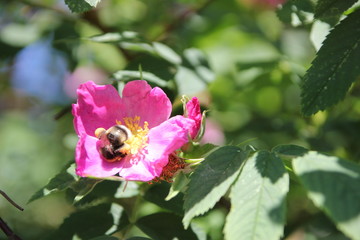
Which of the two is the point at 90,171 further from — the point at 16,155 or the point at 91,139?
the point at 16,155

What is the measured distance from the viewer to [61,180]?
1.20 m

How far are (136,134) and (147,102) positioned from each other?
3.6 inches

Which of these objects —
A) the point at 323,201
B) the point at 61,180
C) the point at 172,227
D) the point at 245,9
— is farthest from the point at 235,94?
the point at 323,201

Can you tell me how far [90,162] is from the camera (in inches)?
45.8

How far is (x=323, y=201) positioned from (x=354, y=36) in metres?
0.45

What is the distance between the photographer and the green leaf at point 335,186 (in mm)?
860

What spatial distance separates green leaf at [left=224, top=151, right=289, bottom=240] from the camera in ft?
3.01

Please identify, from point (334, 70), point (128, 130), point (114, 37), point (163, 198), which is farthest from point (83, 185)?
point (334, 70)

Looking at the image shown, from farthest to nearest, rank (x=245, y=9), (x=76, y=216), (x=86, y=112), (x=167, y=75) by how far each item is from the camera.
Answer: (x=245, y=9) < (x=167, y=75) < (x=76, y=216) < (x=86, y=112)

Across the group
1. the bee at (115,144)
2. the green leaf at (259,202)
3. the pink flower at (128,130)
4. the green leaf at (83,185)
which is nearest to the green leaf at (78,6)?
the pink flower at (128,130)

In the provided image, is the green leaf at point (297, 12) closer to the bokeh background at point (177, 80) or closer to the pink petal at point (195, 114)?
the bokeh background at point (177, 80)

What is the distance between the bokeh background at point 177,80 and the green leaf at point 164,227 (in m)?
0.38

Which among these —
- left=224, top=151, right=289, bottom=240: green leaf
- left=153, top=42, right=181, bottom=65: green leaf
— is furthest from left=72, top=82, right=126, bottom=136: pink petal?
left=224, top=151, right=289, bottom=240: green leaf

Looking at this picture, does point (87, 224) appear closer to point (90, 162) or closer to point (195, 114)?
point (90, 162)
